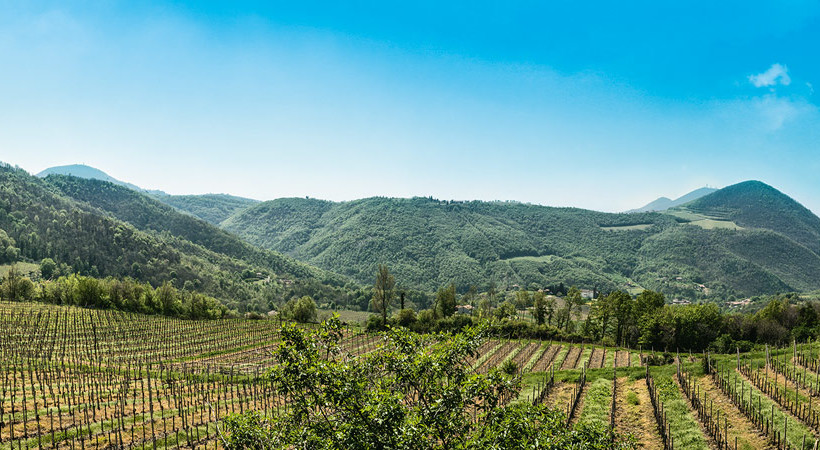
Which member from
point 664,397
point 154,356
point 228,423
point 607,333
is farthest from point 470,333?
point 607,333

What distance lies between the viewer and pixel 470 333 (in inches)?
375

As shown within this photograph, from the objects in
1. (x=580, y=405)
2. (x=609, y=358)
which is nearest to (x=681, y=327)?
(x=609, y=358)

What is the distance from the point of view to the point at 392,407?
7.52 metres

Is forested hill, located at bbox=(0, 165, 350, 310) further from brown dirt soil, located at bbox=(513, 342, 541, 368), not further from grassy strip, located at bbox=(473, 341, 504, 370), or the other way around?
brown dirt soil, located at bbox=(513, 342, 541, 368)

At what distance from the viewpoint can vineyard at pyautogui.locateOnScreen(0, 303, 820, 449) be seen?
20.3 meters

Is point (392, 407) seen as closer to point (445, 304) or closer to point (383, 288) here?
point (445, 304)

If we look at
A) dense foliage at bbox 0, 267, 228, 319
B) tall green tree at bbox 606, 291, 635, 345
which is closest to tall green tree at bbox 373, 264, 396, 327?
dense foliage at bbox 0, 267, 228, 319

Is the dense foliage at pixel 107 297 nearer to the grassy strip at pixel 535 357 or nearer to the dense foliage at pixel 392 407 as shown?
the grassy strip at pixel 535 357

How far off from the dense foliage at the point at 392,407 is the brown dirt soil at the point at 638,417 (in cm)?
1530

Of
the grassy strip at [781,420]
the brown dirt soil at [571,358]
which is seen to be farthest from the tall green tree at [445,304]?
the grassy strip at [781,420]

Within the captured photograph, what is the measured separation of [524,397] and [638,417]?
8004 millimetres

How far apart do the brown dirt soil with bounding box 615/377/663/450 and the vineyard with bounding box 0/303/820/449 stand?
0.07m

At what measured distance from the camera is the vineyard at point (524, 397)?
66.5 ft

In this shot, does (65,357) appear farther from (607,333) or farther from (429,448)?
(607,333)
